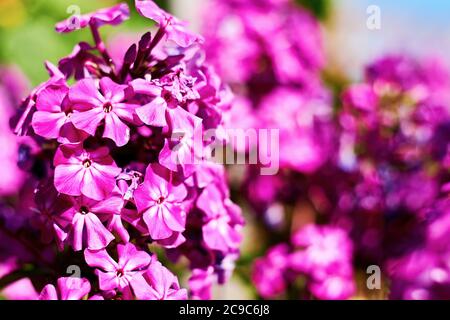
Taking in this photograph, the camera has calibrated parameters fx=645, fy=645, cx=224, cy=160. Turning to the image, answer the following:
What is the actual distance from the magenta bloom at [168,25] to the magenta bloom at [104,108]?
0.40 feet

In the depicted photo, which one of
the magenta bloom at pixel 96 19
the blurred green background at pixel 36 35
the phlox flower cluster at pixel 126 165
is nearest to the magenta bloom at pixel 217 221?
the phlox flower cluster at pixel 126 165

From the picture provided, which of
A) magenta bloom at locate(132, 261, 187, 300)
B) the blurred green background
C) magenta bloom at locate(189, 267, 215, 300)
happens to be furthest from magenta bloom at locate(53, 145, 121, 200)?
the blurred green background

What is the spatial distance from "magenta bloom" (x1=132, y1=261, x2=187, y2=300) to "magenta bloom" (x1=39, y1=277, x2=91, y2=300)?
0.08 metres

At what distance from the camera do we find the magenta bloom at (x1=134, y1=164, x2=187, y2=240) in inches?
37.7

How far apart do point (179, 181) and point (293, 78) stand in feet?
3.13

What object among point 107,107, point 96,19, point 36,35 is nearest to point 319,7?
point 36,35

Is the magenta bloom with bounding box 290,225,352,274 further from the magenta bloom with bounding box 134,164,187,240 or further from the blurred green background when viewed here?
the blurred green background

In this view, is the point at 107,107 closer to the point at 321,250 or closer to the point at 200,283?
the point at 200,283

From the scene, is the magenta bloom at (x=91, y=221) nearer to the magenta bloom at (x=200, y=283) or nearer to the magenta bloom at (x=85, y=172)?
the magenta bloom at (x=85, y=172)

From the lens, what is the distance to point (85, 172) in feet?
3.07

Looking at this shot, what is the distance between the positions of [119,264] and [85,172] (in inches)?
5.9

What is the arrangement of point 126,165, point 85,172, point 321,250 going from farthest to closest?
point 321,250, point 126,165, point 85,172

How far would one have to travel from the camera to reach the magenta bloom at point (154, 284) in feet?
3.20
